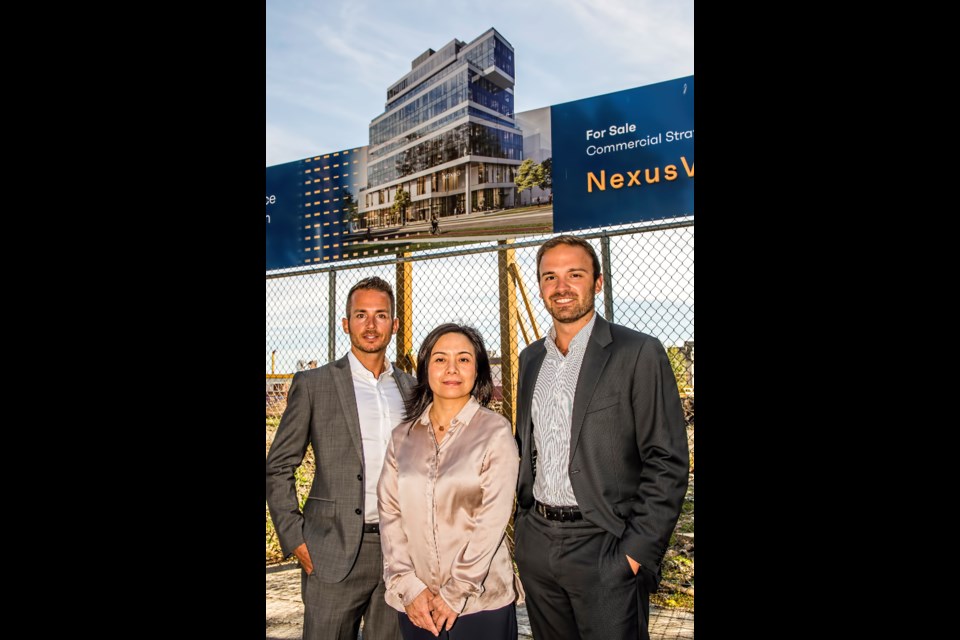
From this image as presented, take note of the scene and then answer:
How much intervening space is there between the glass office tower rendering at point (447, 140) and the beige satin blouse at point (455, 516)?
216 cm

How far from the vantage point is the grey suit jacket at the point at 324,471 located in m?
2.64

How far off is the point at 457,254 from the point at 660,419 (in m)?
2.07

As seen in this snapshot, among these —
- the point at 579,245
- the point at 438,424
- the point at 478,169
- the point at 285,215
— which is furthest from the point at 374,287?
the point at 285,215

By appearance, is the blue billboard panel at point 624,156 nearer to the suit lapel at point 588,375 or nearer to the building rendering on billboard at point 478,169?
the building rendering on billboard at point 478,169

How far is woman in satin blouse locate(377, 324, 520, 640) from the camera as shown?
232 cm

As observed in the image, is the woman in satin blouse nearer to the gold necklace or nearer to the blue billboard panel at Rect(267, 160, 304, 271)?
the gold necklace

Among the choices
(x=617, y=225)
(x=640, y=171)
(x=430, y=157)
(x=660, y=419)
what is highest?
(x=430, y=157)

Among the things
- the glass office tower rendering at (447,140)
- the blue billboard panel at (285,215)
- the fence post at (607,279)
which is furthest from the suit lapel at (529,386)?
the blue billboard panel at (285,215)

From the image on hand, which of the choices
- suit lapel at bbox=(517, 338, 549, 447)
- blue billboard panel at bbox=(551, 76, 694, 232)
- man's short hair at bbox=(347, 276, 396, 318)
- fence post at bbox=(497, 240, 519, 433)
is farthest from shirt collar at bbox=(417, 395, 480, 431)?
blue billboard panel at bbox=(551, 76, 694, 232)

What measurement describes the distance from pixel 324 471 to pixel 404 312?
1781 millimetres
